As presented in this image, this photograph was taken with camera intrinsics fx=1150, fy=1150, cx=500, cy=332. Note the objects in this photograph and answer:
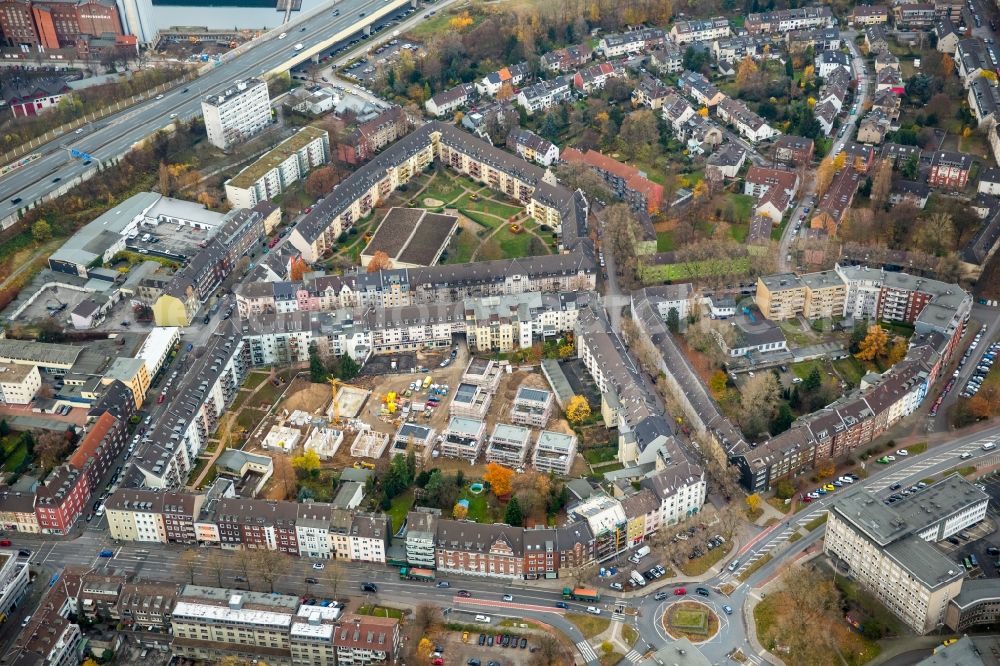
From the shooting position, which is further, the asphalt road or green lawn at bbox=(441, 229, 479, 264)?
green lawn at bbox=(441, 229, 479, 264)

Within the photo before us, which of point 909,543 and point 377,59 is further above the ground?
point 377,59

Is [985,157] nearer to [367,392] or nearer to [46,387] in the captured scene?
[367,392]

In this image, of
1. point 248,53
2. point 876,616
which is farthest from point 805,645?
point 248,53

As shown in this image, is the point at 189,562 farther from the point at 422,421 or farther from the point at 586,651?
the point at 586,651

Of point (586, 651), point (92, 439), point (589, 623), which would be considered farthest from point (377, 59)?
point (586, 651)

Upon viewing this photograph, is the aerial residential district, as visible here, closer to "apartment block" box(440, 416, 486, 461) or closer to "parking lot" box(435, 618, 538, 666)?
"parking lot" box(435, 618, 538, 666)

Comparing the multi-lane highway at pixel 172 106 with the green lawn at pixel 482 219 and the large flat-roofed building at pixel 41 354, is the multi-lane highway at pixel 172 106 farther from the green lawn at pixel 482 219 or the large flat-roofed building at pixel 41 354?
the green lawn at pixel 482 219

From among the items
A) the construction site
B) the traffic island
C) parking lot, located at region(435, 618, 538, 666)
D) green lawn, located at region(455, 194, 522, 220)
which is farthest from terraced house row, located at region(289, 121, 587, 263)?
parking lot, located at region(435, 618, 538, 666)
